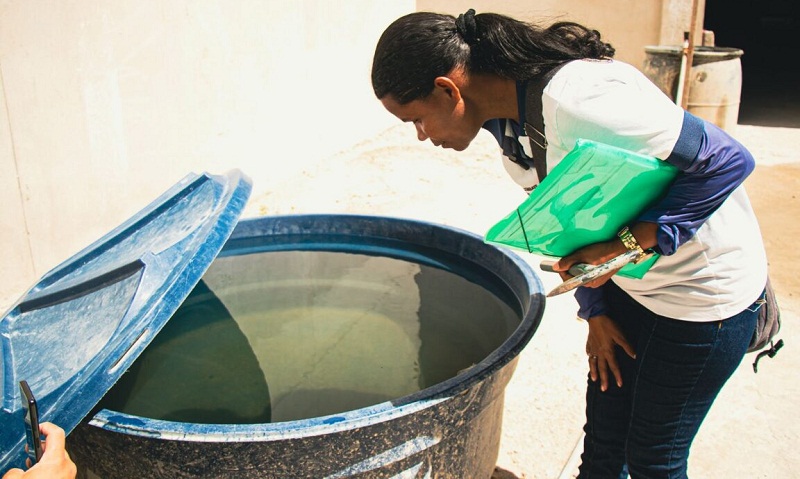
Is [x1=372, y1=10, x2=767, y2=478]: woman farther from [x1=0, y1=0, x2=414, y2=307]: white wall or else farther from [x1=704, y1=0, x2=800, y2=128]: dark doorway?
[x1=704, y1=0, x2=800, y2=128]: dark doorway

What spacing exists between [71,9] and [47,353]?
2550 millimetres

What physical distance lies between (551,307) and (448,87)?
211cm

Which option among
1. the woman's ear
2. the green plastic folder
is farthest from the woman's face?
the green plastic folder

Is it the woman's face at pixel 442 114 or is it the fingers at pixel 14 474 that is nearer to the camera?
the fingers at pixel 14 474

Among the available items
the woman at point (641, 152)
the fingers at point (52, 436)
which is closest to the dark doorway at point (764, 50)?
the woman at point (641, 152)

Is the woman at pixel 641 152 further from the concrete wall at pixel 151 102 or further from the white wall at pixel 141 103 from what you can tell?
the white wall at pixel 141 103

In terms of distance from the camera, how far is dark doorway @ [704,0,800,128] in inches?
316

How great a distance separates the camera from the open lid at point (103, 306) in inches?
46.0

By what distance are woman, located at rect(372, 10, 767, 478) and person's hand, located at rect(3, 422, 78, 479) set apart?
857mm

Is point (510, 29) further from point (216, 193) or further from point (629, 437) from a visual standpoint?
point (629, 437)

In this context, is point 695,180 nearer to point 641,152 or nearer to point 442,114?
point 641,152

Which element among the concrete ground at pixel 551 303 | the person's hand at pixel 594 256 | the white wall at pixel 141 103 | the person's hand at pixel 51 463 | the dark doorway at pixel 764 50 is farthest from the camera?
the dark doorway at pixel 764 50

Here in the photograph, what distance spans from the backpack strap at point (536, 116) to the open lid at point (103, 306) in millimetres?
640

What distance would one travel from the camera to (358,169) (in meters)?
5.37
